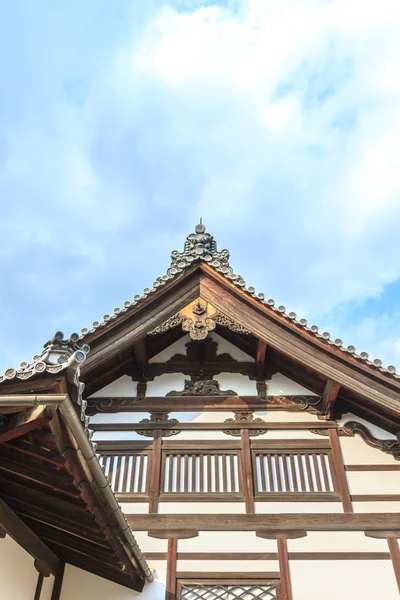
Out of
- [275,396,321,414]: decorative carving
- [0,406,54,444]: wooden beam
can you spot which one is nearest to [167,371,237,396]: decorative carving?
[275,396,321,414]: decorative carving

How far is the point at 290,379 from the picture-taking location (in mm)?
9750

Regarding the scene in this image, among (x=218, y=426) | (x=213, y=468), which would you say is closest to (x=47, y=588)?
(x=213, y=468)

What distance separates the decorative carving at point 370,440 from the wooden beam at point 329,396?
0.40m

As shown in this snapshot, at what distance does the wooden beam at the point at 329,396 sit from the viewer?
8750 mm

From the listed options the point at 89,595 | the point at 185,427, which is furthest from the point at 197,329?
the point at 89,595

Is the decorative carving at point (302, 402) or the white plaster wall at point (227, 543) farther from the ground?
the decorative carving at point (302, 402)

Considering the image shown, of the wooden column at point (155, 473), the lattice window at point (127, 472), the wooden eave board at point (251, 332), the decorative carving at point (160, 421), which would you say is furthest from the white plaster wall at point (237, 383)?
the lattice window at point (127, 472)

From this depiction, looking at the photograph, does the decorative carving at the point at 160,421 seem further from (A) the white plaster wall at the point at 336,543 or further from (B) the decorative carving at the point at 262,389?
(A) the white plaster wall at the point at 336,543

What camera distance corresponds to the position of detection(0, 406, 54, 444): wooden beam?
413 centimetres

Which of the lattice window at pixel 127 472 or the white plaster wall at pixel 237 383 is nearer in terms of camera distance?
the lattice window at pixel 127 472

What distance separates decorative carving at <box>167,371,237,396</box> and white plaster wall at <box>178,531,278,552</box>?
98.4 inches

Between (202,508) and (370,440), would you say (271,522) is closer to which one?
(202,508)

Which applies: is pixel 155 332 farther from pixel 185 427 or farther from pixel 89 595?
pixel 89 595

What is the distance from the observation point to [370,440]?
8727 mm
